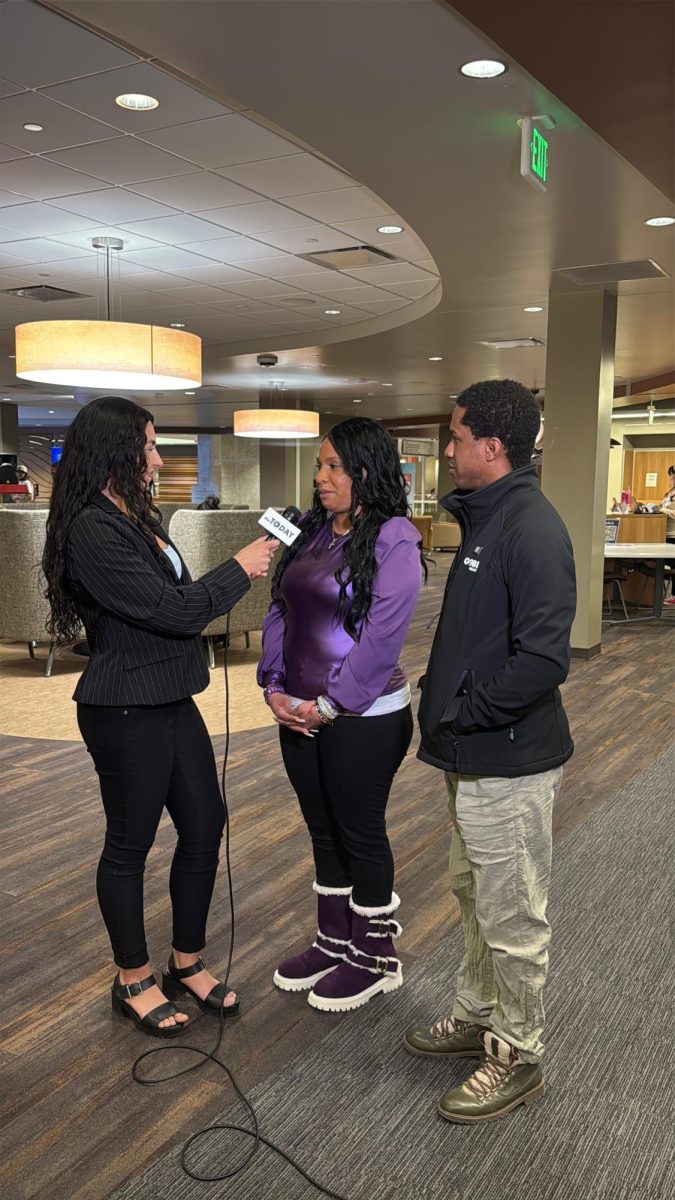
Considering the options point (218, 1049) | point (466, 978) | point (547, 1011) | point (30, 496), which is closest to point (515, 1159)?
point (466, 978)

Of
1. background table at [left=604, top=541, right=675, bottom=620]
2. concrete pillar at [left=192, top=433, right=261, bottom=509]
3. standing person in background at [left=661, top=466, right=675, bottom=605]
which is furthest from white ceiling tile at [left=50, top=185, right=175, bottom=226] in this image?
concrete pillar at [left=192, top=433, right=261, bottom=509]

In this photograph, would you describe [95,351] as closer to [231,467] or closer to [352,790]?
[352,790]

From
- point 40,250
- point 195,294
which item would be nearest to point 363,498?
point 40,250

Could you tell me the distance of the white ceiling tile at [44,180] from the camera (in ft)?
15.9

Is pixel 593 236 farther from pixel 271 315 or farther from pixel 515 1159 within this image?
pixel 515 1159

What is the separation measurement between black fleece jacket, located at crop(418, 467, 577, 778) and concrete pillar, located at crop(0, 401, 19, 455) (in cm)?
1718

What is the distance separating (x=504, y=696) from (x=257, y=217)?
188 inches

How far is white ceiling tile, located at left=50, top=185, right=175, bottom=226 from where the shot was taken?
5.36 metres

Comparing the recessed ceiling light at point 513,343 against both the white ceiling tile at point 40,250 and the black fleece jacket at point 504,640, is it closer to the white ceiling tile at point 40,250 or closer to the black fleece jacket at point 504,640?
the white ceiling tile at point 40,250

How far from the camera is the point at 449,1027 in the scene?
221 centimetres

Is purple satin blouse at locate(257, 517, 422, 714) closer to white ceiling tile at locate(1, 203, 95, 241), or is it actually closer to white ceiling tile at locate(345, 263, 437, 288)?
white ceiling tile at locate(1, 203, 95, 241)

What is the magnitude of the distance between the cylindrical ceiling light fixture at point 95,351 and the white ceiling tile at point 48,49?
244 cm

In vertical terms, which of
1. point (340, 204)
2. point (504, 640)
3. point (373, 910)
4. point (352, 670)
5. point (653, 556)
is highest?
point (340, 204)

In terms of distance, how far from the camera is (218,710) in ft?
18.3
